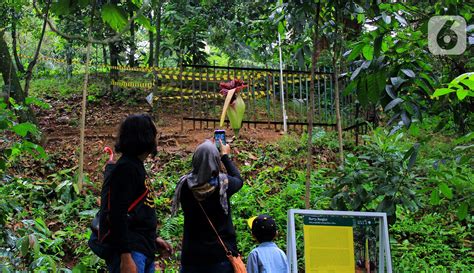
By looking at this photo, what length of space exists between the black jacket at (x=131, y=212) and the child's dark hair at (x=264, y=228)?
2.53ft

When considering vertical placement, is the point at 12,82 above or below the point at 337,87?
above

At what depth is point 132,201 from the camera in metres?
2.75

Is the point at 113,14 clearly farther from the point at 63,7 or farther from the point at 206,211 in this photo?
the point at 206,211

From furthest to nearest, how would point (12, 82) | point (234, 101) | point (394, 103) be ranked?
1. point (12, 82)
2. point (234, 101)
3. point (394, 103)

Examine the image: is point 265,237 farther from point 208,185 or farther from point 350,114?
point 350,114

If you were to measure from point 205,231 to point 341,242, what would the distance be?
0.85 metres

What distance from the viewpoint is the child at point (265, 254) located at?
332cm

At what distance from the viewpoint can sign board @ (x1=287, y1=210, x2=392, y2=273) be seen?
2891mm

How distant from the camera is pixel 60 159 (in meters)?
7.21

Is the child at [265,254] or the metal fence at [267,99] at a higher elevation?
the metal fence at [267,99]

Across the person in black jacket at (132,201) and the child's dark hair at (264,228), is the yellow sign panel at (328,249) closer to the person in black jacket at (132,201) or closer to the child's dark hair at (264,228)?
the child's dark hair at (264,228)

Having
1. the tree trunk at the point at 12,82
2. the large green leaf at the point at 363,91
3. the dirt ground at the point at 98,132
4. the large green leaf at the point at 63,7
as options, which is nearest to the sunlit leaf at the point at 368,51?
the large green leaf at the point at 363,91

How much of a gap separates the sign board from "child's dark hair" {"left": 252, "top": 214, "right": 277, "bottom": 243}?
0.39 m

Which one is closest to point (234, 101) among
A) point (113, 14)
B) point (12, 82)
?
point (113, 14)
